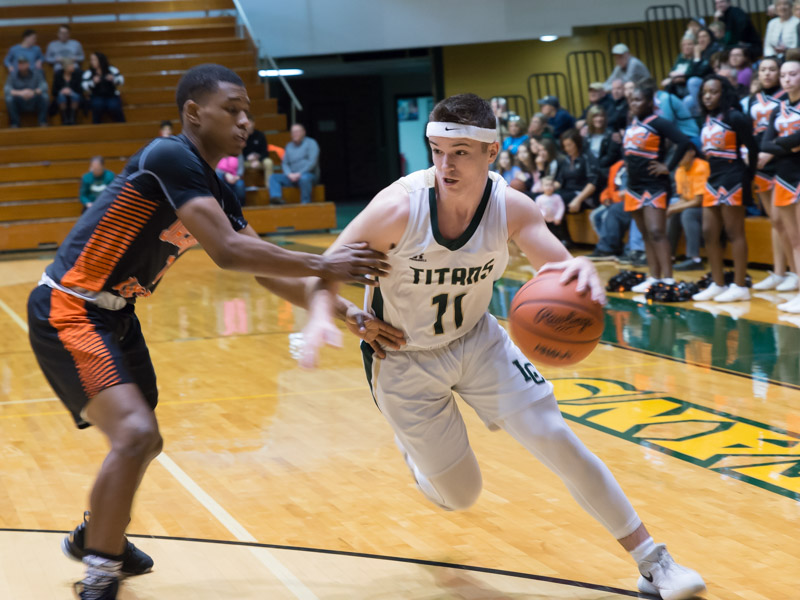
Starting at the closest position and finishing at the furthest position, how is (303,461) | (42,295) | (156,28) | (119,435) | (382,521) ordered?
(119,435) → (42,295) → (382,521) → (303,461) → (156,28)

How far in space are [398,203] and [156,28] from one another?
19.6 meters

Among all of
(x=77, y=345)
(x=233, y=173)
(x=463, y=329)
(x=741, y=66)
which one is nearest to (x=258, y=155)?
(x=233, y=173)

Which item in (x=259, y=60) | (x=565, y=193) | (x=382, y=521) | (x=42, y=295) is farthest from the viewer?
(x=259, y=60)

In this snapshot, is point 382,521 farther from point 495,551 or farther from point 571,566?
point 571,566

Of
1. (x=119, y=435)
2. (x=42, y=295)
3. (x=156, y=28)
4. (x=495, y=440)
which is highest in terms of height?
(x=156, y=28)

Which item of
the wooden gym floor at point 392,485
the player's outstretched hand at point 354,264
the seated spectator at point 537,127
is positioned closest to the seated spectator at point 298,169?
the seated spectator at point 537,127

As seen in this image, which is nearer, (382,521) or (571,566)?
(571,566)

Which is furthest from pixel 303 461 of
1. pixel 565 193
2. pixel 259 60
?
pixel 259 60

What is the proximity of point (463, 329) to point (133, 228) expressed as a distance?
1.17m

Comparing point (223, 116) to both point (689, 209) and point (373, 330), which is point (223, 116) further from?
point (689, 209)

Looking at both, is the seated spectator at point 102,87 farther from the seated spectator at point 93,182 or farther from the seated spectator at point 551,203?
the seated spectator at point 551,203

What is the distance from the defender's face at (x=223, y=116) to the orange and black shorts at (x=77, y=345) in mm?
664

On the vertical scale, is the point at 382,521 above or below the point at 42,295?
below

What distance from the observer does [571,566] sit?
3.63 meters
